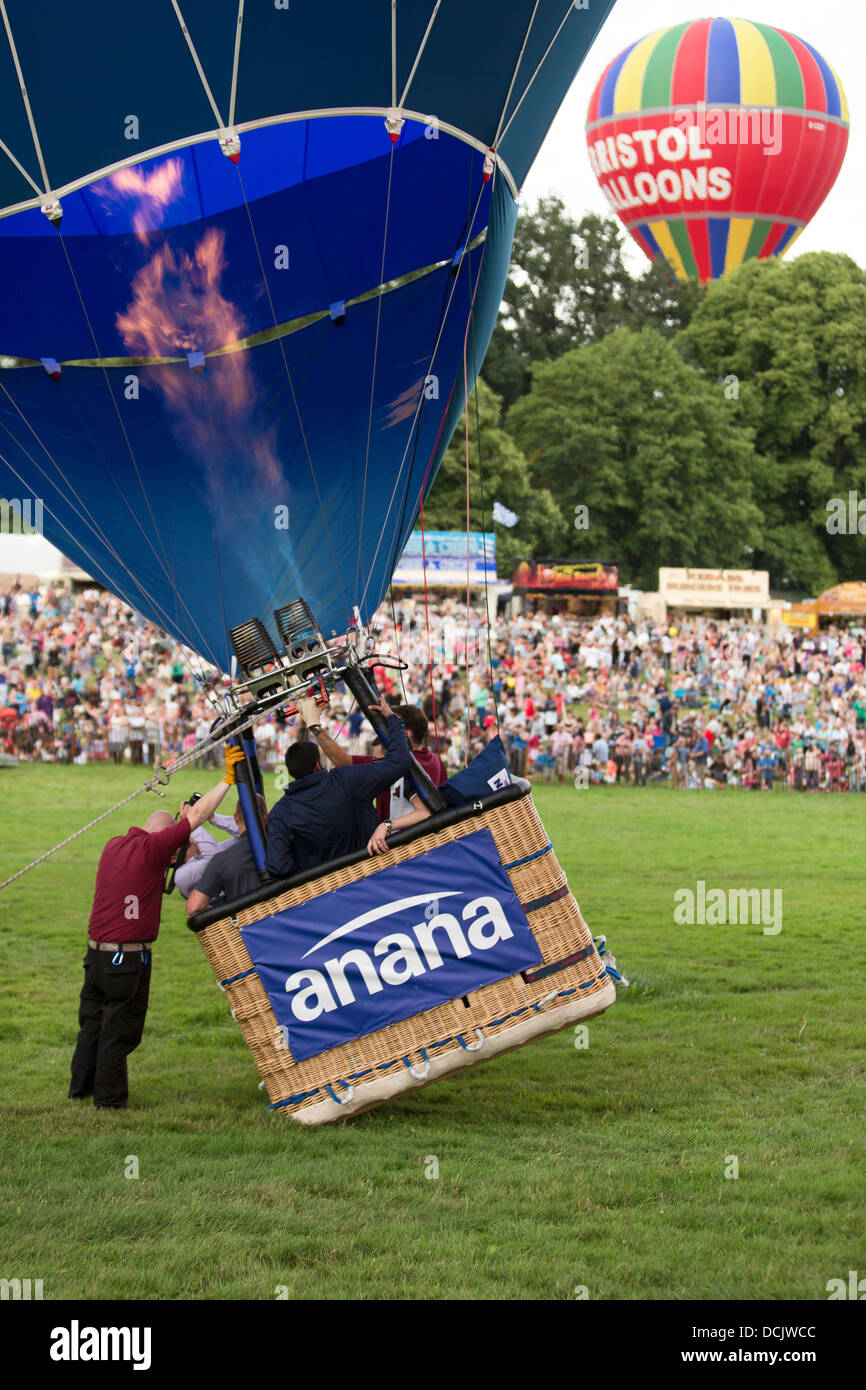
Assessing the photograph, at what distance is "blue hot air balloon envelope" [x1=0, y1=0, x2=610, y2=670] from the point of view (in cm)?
763

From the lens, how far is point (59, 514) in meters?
9.83

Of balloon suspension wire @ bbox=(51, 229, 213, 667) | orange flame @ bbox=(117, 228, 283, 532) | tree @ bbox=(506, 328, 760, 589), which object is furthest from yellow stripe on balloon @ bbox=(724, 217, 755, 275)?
orange flame @ bbox=(117, 228, 283, 532)

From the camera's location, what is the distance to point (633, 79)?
47562 mm

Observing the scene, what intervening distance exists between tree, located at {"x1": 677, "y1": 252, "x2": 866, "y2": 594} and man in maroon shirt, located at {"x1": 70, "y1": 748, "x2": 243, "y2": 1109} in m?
44.9

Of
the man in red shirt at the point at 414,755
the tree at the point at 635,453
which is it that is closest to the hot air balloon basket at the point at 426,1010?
the man in red shirt at the point at 414,755

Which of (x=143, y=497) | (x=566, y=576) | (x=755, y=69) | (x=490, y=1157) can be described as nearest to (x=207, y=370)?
(x=143, y=497)

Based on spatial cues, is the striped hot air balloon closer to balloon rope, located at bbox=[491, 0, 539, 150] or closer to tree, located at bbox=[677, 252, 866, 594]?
tree, located at bbox=[677, 252, 866, 594]

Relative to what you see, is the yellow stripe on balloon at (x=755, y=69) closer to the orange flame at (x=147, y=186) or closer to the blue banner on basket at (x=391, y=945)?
the orange flame at (x=147, y=186)

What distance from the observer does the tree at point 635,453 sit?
149 feet

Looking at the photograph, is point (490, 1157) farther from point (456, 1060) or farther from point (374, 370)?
point (374, 370)

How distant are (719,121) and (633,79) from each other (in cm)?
332
